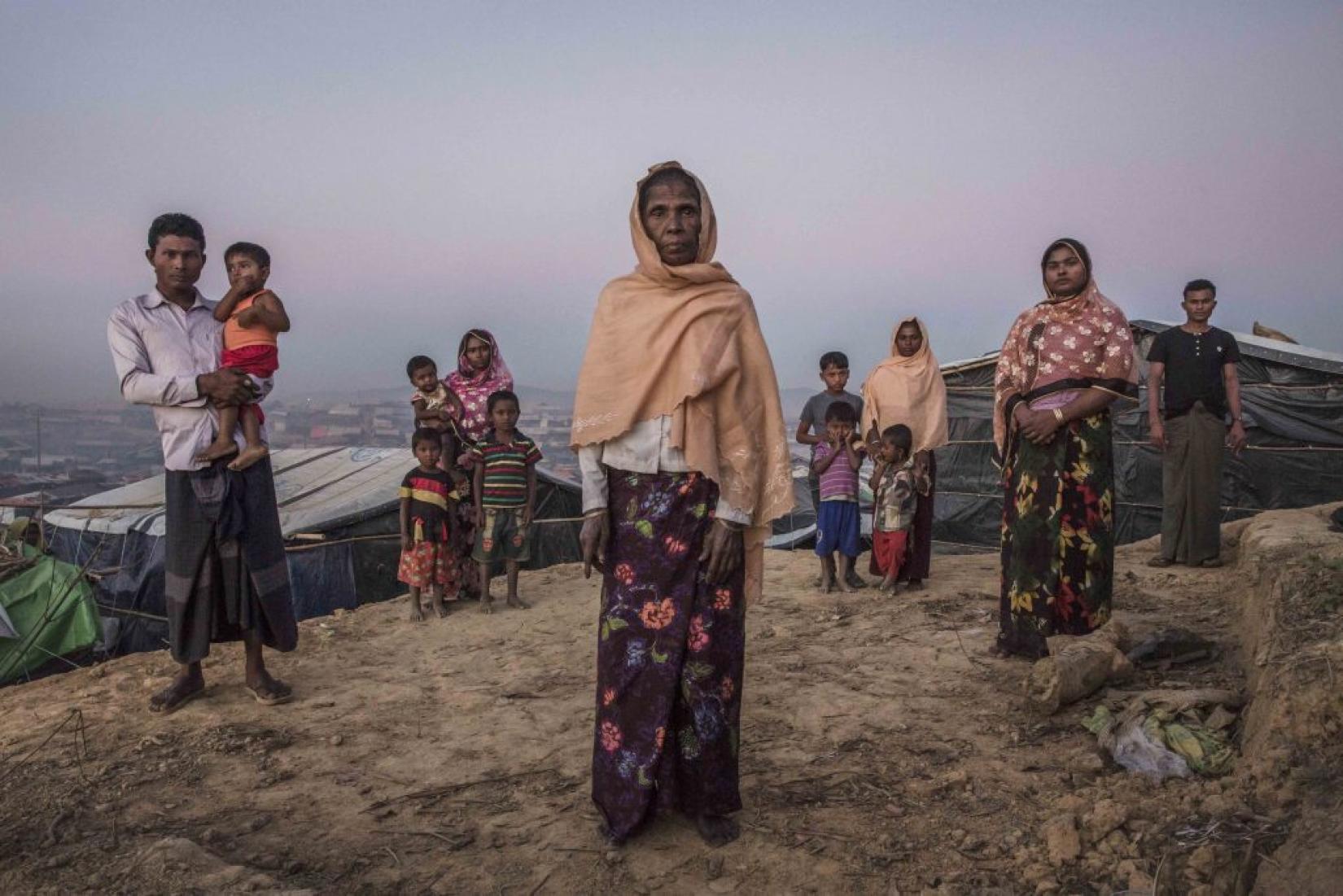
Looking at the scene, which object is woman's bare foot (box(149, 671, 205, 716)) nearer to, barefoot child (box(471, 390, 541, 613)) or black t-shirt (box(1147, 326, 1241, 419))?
barefoot child (box(471, 390, 541, 613))

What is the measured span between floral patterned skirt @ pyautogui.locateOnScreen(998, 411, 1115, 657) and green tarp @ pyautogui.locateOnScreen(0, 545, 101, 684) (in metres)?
5.22

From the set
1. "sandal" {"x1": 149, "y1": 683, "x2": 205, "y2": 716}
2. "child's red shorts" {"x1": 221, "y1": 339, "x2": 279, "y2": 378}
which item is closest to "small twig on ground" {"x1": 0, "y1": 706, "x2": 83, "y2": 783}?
"sandal" {"x1": 149, "y1": 683, "x2": 205, "y2": 716}

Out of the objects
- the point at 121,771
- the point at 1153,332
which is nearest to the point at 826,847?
the point at 121,771

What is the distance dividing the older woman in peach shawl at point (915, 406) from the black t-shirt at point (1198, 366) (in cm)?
158

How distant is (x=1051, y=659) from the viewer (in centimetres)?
299

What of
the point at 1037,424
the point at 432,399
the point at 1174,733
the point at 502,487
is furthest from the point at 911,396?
the point at 1174,733

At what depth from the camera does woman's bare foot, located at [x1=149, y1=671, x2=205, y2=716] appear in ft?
11.5

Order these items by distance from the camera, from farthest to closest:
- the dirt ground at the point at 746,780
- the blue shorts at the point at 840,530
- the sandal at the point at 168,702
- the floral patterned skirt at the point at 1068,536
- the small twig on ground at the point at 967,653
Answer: the blue shorts at the point at 840,530
the small twig on ground at the point at 967,653
the floral patterned skirt at the point at 1068,536
the sandal at the point at 168,702
the dirt ground at the point at 746,780

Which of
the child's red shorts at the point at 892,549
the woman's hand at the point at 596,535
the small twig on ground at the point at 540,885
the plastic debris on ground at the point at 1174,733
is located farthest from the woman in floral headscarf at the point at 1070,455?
the small twig on ground at the point at 540,885

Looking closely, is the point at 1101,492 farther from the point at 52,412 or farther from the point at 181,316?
the point at 52,412

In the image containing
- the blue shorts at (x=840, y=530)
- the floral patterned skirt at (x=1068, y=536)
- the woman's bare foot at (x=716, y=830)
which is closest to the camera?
the woman's bare foot at (x=716, y=830)

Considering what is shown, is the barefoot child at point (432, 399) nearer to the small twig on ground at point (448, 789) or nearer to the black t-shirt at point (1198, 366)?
the small twig on ground at point (448, 789)

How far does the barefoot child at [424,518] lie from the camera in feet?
17.9

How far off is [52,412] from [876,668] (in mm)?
20430
